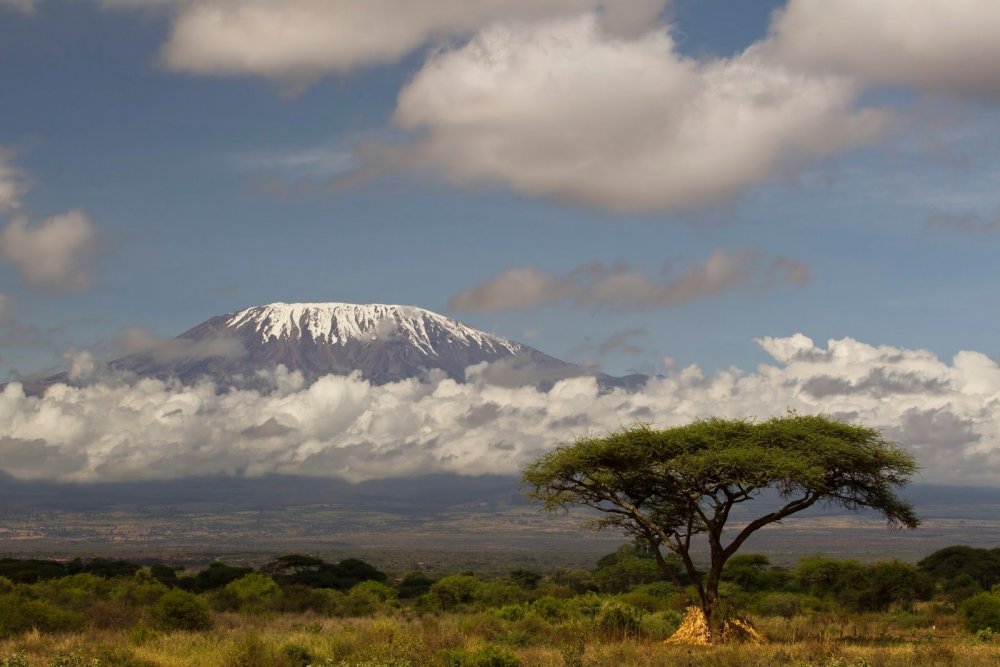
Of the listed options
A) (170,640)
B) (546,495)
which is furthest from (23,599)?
(546,495)

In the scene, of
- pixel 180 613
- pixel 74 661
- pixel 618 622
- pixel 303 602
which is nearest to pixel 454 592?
pixel 303 602

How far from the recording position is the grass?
25.0m

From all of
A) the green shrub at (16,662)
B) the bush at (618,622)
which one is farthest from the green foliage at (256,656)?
the bush at (618,622)

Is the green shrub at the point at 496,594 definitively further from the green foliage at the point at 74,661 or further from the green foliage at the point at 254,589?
the green foliage at the point at 74,661

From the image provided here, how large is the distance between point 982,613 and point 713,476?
12.5 m

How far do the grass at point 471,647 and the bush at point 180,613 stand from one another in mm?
658

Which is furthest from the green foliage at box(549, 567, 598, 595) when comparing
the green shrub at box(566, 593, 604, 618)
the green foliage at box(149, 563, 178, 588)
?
the green shrub at box(566, 593, 604, 618)

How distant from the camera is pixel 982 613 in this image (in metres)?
38.3

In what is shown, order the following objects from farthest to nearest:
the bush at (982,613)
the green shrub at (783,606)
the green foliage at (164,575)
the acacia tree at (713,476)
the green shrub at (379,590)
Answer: the green foliage at (164,575), the green shrub at (379,590), the green shrub at (783,606), the bush at (982,613), the acacia tree at (713,476)

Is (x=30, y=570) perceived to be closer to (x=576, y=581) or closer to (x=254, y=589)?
(x=254, y=589)

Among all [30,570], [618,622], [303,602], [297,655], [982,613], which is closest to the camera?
[297,655]

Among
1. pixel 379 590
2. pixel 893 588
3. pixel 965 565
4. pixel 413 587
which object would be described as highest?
pixel 893 588

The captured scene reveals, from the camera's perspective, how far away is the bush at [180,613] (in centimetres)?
3606

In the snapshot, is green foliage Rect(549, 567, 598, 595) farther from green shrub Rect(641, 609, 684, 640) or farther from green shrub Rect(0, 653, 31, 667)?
green shrub Rect(0, 653, 31, 667)
